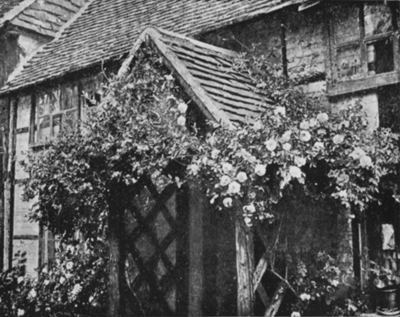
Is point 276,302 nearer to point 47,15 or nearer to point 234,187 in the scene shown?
point 234,187

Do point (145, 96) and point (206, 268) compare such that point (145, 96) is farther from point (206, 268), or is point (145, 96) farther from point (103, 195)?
point (206, 268)

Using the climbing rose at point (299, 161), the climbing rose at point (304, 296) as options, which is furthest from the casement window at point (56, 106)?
the climbing rose at point (304, 296)

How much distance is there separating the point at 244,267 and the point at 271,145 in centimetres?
124

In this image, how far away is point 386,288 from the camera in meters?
5.46

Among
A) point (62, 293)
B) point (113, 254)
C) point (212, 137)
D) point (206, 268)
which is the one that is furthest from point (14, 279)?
point (212, 137)

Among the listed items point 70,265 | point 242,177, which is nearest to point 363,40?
point 242,177

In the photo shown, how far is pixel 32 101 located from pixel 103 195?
20.9 feet

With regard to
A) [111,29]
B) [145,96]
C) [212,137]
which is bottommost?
[212,137]

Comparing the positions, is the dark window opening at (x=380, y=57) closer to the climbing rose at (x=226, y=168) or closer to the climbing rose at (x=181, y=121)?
the climbing rose at (x=181, y=121)

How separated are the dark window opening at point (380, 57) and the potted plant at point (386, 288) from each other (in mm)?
2390

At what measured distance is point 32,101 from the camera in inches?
449

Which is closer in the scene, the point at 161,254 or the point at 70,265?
the point at 161,254

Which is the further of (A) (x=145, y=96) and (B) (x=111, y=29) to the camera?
(B) (x=111, y=29)

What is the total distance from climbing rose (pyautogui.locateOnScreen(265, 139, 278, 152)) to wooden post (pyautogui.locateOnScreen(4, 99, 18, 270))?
846 centimetres
